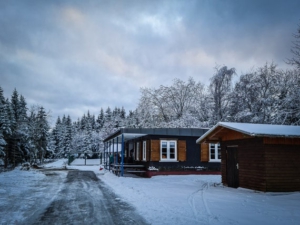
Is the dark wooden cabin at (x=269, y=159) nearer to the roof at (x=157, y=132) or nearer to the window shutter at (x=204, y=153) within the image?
the roof at (x=157, y=132)

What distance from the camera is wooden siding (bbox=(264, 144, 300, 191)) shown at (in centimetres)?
1230

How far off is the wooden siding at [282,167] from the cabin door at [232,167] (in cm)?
229

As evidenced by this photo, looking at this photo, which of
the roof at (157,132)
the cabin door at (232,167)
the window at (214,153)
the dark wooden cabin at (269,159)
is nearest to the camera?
the dark wooden cabin at (269,159)

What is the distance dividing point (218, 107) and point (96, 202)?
27.5 metres

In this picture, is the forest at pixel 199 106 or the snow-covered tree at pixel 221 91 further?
the snow-covered tree at pixel 221 91

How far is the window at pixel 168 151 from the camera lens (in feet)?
70.3

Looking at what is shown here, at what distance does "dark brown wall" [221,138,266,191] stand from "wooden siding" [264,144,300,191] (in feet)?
0.89

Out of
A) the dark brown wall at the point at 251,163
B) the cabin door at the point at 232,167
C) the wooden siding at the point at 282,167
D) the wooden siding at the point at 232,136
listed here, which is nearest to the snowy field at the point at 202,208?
the wooden siding at the point at 282,167

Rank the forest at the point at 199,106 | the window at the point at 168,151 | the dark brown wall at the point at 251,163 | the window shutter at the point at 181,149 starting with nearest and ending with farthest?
1. the dark brown wall at the point at 251,163
2. the window at the point at 168,151
3. the window shutter at the point at 181,149
4. the forest at the point at 199,106

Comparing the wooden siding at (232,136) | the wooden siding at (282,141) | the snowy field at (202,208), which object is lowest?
the snowy field at (202,208)

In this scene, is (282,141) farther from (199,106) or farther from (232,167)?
(199,106)

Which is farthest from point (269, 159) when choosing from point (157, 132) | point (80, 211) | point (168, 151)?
point (168, 151)

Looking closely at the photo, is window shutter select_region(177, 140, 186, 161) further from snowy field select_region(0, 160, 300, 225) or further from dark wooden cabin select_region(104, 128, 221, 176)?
snowy field select_region(0, 160, 300, 225)

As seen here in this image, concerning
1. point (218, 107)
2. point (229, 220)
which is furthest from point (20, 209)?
point (218, 107)
